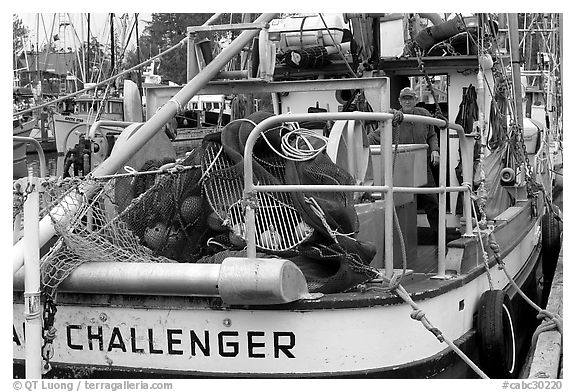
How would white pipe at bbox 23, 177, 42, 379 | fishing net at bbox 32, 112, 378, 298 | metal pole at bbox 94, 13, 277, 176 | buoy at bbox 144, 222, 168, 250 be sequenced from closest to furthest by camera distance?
white pipe at bbox 23, 177, 42, 379 → fishing net at bbox 32, 112, 378, 298 → metal pole at bbox 94, 13, 277, 176 → buoy at bbox 144, 222, 168, 250

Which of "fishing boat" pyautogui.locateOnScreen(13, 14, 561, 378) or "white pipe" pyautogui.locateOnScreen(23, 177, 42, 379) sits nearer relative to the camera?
"white pipe" pyautogui.locateOnScreen(23, 177, 42, 379)

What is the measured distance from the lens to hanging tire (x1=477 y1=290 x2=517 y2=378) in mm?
5840

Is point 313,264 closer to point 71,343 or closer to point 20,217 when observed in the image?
point 71,343

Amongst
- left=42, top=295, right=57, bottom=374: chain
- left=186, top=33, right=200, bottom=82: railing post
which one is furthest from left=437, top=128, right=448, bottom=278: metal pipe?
left=42, top=295, right=57, bottom=374: chain

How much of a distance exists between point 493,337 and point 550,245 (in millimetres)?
4964

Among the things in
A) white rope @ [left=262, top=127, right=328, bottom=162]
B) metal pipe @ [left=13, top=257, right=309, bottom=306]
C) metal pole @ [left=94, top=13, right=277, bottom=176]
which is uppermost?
metal pole @ [left=94, top=13, right=277, bottom=176]

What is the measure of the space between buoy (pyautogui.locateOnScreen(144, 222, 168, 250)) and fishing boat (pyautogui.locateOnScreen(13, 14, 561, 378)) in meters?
0.01

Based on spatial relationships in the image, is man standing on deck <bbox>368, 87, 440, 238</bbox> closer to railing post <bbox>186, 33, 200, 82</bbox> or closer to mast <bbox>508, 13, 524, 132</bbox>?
mast <bbox>508, 13, 524, 132</bbox>

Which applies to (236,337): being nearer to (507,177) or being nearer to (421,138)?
(421,138)

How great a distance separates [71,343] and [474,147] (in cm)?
466

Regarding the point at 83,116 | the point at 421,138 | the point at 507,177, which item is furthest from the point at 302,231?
the point at 83,116

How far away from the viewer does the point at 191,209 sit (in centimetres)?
561

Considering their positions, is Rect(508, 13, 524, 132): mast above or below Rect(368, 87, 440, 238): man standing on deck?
above

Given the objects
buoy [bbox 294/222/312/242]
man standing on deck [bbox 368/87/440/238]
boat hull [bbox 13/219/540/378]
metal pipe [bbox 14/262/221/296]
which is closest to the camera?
metal pipe [bbox 14/262/221/296]
